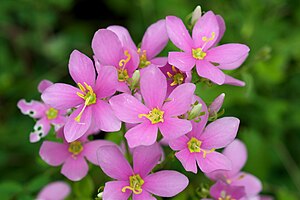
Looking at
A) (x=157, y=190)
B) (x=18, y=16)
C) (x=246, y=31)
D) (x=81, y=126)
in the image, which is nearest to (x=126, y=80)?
(x=81, y=126)

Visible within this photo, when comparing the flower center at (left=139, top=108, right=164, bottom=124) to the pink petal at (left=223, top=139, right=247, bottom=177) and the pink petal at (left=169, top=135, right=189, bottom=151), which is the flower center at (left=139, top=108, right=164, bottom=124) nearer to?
the pink petal at (left=169, top=135, right=189, bottom=151)

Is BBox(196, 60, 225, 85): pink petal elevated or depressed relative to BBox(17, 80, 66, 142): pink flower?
elevated

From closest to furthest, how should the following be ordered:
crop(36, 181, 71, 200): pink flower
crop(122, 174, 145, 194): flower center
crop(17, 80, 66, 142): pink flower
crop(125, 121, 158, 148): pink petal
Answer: crop(125, 121, 158, 148): pink petal
crop(122, 174, 145, 194): flower center
crop(17, 80, 66, 142): pink flower
crop(36, 181, 71, 200): pink flower

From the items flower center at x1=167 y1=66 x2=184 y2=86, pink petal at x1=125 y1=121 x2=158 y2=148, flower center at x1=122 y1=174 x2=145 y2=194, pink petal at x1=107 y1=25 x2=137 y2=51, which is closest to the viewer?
pink petal at x1=125 y1=121 x2=158 y2=148

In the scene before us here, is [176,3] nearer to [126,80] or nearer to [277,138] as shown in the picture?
[277,138]

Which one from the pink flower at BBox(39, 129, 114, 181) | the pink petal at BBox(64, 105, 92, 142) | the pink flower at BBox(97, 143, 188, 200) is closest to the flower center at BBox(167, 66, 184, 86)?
the pink flower at BBox(97, 143, 188, 200)

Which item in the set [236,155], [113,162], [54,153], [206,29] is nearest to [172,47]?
[236,155]

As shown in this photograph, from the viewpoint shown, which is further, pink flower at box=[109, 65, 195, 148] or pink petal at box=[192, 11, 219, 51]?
pink petal at box=[192, 11, 219, 51]
